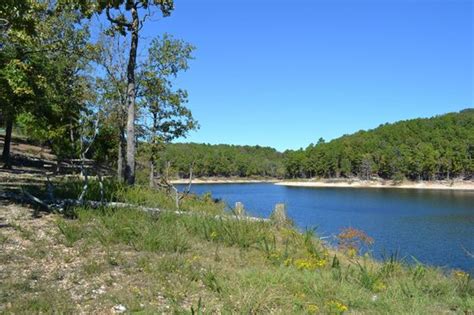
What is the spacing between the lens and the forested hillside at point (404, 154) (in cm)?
14138

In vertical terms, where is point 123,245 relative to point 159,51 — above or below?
below

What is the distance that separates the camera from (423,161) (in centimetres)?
14150

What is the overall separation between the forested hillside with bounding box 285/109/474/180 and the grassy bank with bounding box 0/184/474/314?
142m

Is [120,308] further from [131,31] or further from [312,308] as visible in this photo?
[131,31]

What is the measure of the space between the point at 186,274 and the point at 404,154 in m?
154

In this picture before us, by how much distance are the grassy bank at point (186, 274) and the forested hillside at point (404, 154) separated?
466ft

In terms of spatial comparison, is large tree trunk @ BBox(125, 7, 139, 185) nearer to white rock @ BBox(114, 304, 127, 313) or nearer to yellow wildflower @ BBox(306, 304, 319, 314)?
white rock @ BBox(114, 304, 127, 313)

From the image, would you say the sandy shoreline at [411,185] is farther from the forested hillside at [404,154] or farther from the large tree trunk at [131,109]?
the large tree trunk at [131,109]

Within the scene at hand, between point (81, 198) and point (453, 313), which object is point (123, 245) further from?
point (453, 313)

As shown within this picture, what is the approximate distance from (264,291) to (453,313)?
2.73 metres

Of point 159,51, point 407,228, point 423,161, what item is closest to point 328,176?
point 423,161

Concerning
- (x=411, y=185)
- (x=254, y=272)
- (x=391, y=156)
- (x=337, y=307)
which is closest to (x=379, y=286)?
(x=337, y=307)

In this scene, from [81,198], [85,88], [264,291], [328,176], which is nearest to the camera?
[264,291]

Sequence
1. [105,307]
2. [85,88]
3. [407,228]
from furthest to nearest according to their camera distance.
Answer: [407,228]
[85,88]
[105,307]
